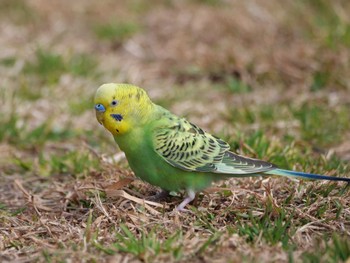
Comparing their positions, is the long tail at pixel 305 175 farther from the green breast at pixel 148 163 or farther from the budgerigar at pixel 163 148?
the green breast at pixel 148 163

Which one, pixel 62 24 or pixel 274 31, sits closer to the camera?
pixel 274 31

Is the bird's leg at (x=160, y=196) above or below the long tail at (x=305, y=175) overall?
below

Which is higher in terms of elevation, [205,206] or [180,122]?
[180,122]

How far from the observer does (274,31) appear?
304 inches

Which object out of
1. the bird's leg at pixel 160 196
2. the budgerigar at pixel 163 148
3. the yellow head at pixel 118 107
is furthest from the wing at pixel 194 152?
the bird's leg at pixel 160 196

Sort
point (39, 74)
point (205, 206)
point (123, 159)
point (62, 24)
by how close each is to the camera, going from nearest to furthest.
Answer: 1. point (205, 206)
2. point (123, 159)
3. point (39, 74)
4. point (62, 24)

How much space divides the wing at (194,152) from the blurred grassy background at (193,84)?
24 cm

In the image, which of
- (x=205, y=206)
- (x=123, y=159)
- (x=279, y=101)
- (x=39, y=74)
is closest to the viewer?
(x=205, y=206)

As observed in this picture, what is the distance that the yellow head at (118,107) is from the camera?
3617 mm

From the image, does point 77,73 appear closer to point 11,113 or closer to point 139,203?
point 11,113

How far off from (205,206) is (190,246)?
27.5 inches

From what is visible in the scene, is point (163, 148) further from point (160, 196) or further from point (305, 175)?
point (305, 175)

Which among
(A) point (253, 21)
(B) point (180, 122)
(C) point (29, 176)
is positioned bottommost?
(C) point (29, 176)

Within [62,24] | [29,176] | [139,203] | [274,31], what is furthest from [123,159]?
[62,24]
